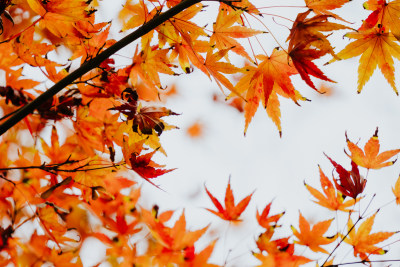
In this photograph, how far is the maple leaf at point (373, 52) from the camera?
0.98 metres

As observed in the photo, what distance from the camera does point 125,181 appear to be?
128cm

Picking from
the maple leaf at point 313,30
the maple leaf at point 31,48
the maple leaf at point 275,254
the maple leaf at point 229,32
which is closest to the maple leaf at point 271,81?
the maple leaf at point 229,32

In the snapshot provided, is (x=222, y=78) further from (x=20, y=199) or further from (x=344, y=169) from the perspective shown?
(x=20, y=199)

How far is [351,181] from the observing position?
43.5 inches

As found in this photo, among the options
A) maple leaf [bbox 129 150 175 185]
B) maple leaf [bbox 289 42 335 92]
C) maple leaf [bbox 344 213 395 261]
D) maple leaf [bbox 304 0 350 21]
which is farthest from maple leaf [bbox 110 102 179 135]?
maple leaf [bbox 344 213 395 261]

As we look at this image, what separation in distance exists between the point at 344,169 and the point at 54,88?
3.02 ft

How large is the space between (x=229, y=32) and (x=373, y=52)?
45cm

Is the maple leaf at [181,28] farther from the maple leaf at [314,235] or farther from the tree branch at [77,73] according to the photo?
the maple leaf at [314,235]

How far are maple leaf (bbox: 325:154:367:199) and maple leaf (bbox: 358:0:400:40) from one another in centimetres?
44

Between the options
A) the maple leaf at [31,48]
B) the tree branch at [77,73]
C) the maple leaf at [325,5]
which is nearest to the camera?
the tree branch at [77,73]

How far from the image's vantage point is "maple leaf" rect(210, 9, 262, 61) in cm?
94

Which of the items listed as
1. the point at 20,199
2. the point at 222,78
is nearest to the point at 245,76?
the point at 222,78

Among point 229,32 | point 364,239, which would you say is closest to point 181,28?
point 229,32

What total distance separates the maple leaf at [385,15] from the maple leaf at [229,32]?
1.21 feet
